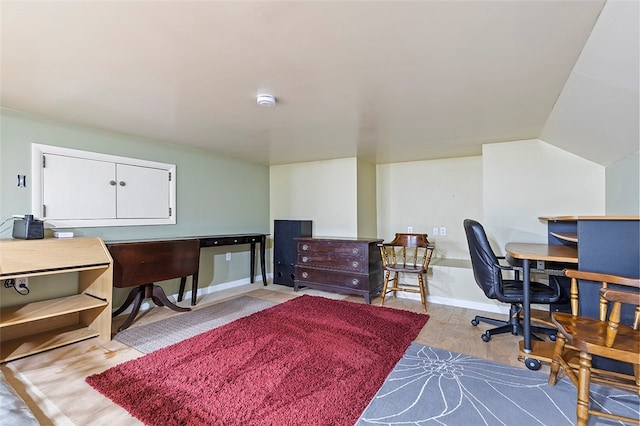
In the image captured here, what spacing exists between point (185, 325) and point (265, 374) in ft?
4.17

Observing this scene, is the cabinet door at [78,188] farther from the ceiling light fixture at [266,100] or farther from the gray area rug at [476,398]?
the gray area rug at [476,398]

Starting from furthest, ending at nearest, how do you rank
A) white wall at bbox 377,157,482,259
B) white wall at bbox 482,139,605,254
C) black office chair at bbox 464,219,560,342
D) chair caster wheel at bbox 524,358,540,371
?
white wall at bbox 377,157,482,259
white wall at bbox 482,139,605,254
black office chair at bbox 464,219,560,342
chair caster wheel at bbox 524,358,540,371

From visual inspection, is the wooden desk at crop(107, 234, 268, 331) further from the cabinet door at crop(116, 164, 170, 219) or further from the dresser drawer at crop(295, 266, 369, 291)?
the dresser drawer at crop(295, 266, 369, 291)

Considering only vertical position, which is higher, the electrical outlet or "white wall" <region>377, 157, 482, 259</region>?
"white wall" <region>377, 157, 482, 259</region>

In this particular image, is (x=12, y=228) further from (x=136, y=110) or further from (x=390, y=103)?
(x=390, y=103)

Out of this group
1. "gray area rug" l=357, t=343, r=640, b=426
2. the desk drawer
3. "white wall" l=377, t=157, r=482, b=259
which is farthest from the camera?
"white wall" l=377, t=157, r=482, b=259

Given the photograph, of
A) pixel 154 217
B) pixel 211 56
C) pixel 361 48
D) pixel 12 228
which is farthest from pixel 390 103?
pixel 12 228

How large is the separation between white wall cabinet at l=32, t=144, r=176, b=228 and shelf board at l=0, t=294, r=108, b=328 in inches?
27.4

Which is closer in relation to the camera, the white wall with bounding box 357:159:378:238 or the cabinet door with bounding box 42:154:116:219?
the cabinet door with bounding box 42:154:116:219

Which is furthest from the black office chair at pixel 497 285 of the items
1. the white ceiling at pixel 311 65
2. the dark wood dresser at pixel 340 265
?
the dark wood dresser at pixel 340 265

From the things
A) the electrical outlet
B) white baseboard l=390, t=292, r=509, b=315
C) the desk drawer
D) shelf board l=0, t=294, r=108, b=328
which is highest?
the desk drawer

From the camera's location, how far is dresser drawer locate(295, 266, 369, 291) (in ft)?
11.9

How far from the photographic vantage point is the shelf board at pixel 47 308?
211 cm

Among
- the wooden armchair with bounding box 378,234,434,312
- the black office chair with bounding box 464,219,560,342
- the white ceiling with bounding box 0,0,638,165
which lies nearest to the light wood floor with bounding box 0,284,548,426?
the black office chair with bounding box 464,219,560,342
